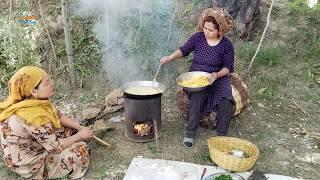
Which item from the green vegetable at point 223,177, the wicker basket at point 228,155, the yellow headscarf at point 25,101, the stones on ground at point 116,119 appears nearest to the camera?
the yellow headscarf at point 25,101

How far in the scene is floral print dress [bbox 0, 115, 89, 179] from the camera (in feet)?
13.3

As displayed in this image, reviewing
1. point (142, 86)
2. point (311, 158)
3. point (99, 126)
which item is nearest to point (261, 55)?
point (311, 158)

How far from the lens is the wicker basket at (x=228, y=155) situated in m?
4.34

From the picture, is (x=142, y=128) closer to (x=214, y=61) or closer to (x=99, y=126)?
(x=99, y=126)

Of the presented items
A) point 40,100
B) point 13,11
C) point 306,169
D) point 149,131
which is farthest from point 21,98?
point 13,11

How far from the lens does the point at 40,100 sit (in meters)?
4.14

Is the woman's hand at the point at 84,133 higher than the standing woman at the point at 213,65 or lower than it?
lower

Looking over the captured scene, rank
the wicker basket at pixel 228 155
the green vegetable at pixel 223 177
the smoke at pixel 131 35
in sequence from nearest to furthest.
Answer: the green vegetable at pixel 223 177 < the wicker basket at pixel 228 155 < the smoke at pixel 131 35

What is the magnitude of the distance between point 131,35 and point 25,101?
3.15 m

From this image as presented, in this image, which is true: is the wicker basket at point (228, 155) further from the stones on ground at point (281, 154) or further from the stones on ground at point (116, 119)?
the stones on ground at point (116, 119)

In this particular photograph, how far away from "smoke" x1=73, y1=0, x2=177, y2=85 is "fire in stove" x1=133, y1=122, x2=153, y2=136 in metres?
1.68

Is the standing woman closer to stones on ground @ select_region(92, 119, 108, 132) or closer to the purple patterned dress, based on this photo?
the purple patterned dress

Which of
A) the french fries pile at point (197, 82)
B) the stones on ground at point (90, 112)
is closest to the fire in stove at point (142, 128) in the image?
the french fries pile at point (197, 82)

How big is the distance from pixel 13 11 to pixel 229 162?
17.6ft
